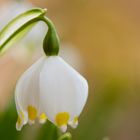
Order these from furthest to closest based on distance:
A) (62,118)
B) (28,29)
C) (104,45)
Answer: (104,45)
(28,29)
(62,118)

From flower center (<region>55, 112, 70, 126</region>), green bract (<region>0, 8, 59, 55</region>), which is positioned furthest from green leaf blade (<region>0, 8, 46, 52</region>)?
flower center (<region>55, 112, 70, 126</region>)

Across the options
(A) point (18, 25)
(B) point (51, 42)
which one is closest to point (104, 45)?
(A) point (18, 25)

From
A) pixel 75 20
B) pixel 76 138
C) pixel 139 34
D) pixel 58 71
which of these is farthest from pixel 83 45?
pixel 58 71

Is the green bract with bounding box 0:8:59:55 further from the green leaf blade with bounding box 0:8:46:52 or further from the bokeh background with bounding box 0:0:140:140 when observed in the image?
the bokeh background with bounding box 0:0:140:140

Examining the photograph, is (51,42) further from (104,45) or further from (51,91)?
(104,45)

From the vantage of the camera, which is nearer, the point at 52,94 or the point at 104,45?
the point at 52,94

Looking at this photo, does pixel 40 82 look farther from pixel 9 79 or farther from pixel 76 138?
pixel 9 79

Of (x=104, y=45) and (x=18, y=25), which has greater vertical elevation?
(x=18, y=25)

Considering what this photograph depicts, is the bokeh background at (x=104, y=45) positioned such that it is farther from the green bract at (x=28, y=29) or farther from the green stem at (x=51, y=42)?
the green stem at (x=51, y=42)
